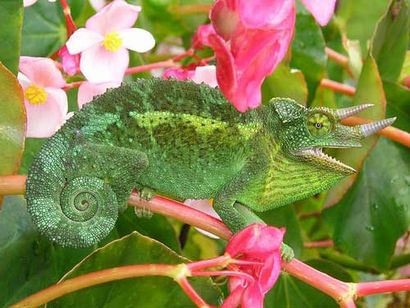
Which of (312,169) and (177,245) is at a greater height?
(312,169)

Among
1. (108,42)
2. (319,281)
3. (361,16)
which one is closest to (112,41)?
(108,42)

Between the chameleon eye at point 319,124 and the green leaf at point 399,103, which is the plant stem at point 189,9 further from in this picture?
the chameleon eye at point 319,124

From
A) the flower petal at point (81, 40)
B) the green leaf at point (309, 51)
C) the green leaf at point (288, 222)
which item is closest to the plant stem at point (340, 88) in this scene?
the green leaf at point (309, 51)

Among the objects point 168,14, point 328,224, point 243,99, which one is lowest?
point 328,224

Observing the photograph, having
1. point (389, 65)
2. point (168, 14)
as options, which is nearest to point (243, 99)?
point (389, 65)

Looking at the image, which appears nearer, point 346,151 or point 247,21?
point 247,21

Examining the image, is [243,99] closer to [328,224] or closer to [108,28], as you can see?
[108,28]

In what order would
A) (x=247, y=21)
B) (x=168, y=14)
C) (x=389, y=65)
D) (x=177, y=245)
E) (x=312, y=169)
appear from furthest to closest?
(x=168, y=14) → (x=389, y=65) → (x=177, y=245) → (x=312, y=169) → (x=247, y=21)
